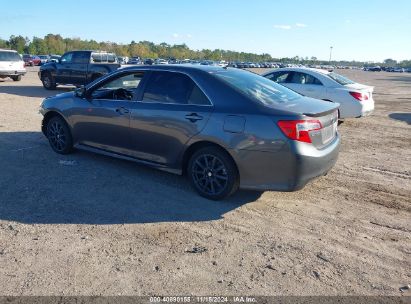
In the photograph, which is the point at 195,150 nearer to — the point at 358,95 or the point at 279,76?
the point at 358,95

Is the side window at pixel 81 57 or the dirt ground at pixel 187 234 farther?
the side window at pixel 81 57

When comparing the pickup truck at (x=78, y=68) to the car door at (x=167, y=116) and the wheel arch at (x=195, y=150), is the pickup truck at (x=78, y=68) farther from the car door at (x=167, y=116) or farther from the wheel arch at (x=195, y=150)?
the wheel arch at (x=195, y=150)

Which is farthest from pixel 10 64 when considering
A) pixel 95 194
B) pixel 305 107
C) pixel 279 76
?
pixel 305 107

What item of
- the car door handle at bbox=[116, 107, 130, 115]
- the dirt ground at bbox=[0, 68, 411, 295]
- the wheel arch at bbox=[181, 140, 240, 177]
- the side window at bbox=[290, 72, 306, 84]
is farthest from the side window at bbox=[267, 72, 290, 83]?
the wheel arch at bbox=[181, 140, 240, 177]

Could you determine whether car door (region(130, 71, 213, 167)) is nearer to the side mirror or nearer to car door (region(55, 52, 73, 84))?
the side mirror

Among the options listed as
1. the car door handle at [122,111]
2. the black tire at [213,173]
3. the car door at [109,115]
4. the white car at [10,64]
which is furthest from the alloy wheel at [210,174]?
the white car at [10,64]

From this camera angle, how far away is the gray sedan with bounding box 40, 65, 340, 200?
4227 mm

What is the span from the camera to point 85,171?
5750mm

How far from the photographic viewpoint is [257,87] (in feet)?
16.3

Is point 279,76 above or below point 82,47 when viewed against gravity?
below

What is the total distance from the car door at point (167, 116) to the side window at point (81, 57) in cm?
1243

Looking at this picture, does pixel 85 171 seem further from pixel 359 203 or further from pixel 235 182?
pixel 359 203

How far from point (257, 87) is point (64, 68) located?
47.7 feet

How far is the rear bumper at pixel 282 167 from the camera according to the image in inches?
164
